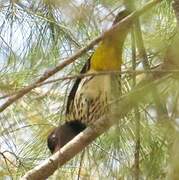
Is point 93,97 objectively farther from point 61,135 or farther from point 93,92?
point 61,135

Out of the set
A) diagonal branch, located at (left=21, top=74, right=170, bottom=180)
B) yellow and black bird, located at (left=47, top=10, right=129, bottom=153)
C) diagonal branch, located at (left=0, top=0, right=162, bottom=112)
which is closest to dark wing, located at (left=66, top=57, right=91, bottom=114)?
yellow and black bird, located at (left=47, top=10, right=129, bottom=153)

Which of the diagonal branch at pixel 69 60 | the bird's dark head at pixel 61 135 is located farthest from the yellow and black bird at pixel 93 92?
the diagonal branch at pixel 69 60

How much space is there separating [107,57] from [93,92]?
188 mm

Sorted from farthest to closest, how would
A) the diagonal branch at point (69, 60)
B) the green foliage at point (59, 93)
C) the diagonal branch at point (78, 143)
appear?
the green foliage at point (59, 93) < the diagonal branch at point (78, 143) < the diagonal branch at point (69, 60)

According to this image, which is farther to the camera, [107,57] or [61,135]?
[61,135]

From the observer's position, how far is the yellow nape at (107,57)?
63.5 inches

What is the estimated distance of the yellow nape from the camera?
1.61 metres

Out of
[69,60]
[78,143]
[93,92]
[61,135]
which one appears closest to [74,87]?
[93,92]

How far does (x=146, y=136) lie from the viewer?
1.60 m

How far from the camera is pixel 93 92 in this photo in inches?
70.7

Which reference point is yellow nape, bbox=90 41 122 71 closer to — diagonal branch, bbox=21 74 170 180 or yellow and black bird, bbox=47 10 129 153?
yellow and black bird, bbox=47 10 129 153

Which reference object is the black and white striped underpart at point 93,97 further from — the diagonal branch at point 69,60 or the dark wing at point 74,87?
the diagonal branch at point 69,60

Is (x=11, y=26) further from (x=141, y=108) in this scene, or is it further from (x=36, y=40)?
(x=141, y=108)

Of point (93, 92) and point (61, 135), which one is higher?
point (93, 92)
